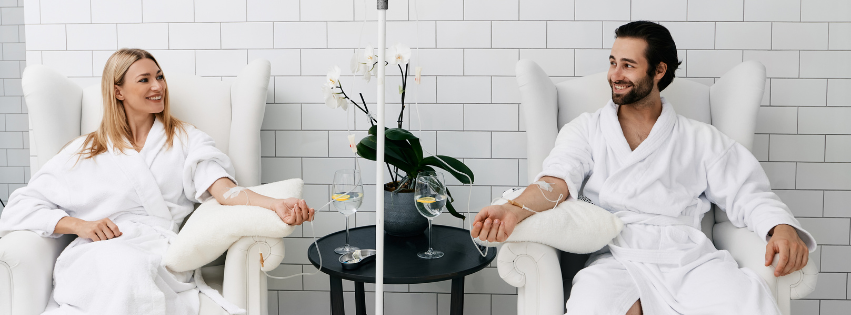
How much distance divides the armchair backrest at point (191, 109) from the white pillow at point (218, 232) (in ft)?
1.47

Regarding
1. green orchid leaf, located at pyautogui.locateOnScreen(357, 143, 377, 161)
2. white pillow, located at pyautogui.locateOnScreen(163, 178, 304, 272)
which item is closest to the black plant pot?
green orchid leaf, located at pyautogui.locateOnScreen(357, 143, 377, 161)

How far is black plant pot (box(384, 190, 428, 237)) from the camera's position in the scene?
6.07 ft

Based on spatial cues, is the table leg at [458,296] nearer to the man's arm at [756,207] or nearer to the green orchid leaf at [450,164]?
the green orchid leaf at [450,164]

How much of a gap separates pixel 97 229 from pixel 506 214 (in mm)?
1176

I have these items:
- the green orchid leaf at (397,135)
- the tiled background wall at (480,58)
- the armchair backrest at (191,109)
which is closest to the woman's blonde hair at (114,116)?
the armchair backrest at (191,109)

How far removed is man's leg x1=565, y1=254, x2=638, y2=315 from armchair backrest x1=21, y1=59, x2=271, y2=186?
1.15 metres

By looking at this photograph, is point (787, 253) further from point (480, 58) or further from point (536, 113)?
point (480, 58)

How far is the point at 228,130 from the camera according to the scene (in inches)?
82.3

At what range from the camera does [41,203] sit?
1.73 m

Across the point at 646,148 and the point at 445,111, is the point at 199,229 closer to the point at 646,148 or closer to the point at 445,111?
the point at 445,111

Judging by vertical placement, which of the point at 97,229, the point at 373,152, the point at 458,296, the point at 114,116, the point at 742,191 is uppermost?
the point at 114,116

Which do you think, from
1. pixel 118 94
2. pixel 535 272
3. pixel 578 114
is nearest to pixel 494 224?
pixel 535 272

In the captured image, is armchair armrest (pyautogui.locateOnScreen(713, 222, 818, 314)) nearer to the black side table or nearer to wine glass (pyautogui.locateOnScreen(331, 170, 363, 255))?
the black side table

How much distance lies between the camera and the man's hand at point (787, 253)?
4.79 ft
